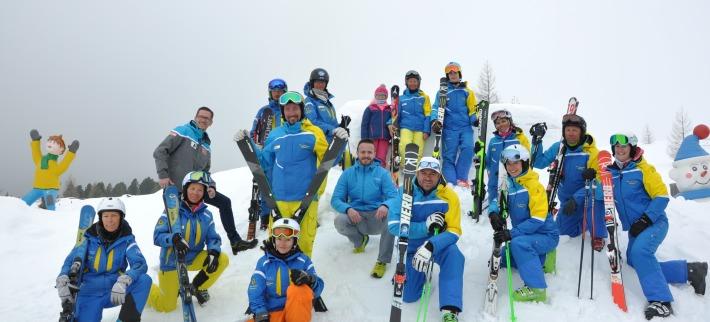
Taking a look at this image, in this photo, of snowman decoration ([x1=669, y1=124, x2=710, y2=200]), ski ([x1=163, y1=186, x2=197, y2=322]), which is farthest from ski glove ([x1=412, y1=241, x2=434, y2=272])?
snowman decoration ([x1=669, y1=124, x2=710, y2=200])

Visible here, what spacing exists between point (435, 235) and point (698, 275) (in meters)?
3.23

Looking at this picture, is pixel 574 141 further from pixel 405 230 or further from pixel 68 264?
pixel 68 264

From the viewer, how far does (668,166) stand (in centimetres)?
2047

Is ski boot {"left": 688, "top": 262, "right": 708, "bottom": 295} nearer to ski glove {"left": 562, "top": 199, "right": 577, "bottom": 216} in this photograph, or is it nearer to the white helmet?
ski glove {"left": 562, "top": 199, "right": 577, "bottom": 216}

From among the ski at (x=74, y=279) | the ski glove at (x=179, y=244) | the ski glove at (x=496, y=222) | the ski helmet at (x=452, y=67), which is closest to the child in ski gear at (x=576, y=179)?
the ski glove at (x=496, y=222)

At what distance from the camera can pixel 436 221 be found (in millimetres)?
4398

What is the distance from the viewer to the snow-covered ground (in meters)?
4.45

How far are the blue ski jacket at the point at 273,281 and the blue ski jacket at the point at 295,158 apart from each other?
107 centimetres

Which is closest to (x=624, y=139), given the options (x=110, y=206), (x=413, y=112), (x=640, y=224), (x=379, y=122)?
(x=640, y=224)

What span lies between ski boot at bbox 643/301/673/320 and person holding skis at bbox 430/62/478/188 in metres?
4.29

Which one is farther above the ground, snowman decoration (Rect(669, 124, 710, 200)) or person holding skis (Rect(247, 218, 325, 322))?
snowman decoration (Rect(669, 124, 710, 200))

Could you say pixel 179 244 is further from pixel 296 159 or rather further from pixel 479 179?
pixel 479 179

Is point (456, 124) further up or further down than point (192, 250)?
further up

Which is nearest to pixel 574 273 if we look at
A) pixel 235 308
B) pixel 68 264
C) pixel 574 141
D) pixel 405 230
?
pixel 574 141
